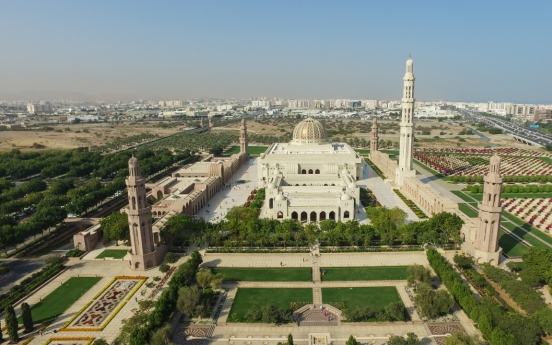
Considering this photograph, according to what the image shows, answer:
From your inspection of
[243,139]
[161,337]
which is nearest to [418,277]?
[161,337]

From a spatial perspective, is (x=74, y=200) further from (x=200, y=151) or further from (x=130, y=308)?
(x=200, y=151)

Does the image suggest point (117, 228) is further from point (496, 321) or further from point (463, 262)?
point (496, 321)

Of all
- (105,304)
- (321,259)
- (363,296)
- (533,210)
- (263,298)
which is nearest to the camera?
(105,304)

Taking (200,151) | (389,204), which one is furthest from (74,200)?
(200,151)

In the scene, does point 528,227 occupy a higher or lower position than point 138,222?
lower

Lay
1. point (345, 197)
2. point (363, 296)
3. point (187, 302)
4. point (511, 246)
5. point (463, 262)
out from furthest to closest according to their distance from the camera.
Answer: point (345, 197)
point (511, 246)
point (463, 262)
point (363, 296)
point (187, 302)

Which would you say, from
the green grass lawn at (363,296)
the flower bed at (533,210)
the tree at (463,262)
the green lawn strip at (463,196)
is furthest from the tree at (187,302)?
the green lawn strip at (463,196)
